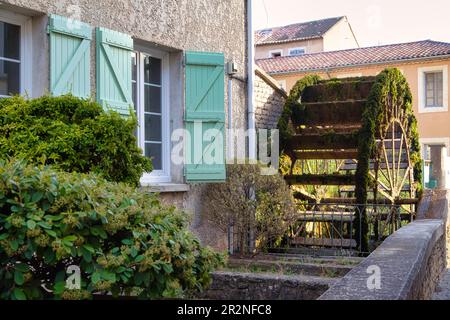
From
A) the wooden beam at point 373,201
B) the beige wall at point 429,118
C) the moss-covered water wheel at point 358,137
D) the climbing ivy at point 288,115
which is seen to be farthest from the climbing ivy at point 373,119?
the beige wall at point 429,118

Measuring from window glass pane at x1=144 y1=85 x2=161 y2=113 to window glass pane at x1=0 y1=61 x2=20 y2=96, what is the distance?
198 centimetres

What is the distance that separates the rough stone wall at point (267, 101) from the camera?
396 inches

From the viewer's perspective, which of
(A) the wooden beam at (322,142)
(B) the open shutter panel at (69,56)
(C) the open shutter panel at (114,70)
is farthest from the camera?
(A) the wooden beam at (322,142)

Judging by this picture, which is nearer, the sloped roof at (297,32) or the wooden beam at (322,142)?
the wooden beam at (322,142)

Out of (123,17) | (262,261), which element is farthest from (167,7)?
(262,261)

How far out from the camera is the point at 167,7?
7312 mm

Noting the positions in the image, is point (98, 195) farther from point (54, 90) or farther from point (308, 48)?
point (308, 48)

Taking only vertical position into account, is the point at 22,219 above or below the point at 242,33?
below

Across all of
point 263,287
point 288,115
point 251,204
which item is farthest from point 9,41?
point 288,115

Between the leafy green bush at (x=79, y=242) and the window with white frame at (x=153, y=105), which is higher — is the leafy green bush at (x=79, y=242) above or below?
below

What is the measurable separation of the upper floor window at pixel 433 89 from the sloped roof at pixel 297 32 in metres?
10.6

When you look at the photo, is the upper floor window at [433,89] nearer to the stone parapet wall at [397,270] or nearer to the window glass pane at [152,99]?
the stone parapet wall at [397,270]
